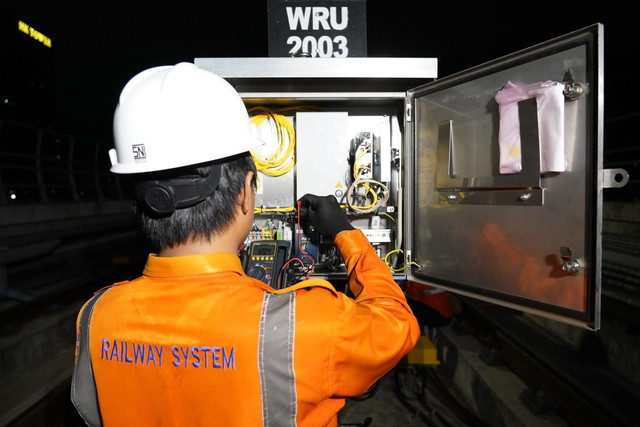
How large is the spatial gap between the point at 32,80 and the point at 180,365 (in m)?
13.1

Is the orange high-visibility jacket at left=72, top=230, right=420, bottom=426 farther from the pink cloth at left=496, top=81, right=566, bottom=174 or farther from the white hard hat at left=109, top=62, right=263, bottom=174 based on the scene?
the pink cloth at left=496, top=81, right=566, bottom=174

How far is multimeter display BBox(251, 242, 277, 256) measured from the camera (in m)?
1.87

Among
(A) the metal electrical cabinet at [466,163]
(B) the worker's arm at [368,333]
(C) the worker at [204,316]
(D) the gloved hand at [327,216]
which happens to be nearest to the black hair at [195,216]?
(C) the worker at [204,316]

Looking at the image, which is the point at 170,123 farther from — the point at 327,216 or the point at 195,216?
the point at 327,216

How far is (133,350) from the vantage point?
0.94 meters


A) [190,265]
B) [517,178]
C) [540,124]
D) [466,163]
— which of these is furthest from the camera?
[466,163]

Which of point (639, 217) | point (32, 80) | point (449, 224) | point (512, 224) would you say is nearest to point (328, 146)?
point (449, 224)

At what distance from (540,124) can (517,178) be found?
231 millimetres

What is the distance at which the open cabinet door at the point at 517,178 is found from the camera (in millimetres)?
1307

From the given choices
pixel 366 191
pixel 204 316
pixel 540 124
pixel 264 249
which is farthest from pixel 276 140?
pixel 204 316

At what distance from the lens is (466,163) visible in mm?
1710

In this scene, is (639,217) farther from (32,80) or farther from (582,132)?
(32,80)

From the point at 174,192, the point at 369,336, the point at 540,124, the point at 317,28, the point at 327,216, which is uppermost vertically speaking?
the point at 317,28

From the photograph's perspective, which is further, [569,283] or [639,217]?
[639,217]
